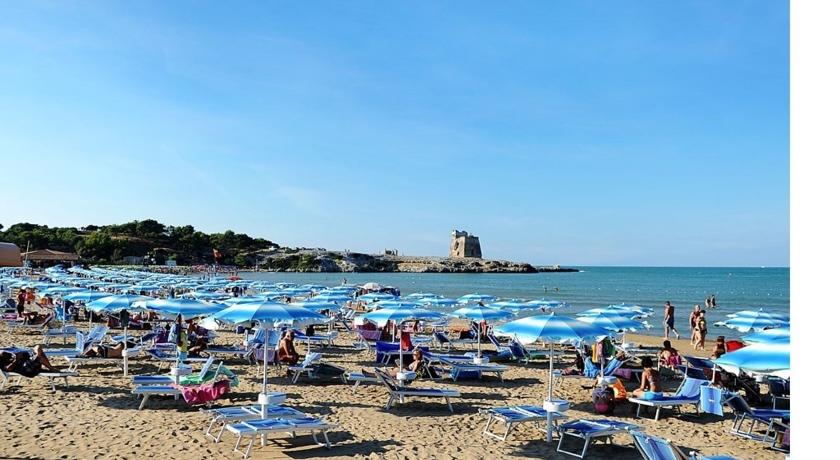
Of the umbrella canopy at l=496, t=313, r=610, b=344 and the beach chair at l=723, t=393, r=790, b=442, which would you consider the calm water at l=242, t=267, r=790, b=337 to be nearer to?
the beach chair at l=723, t=393, r=790, b=442

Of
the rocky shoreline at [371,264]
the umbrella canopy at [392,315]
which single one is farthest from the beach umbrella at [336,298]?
the rocky shoreline at [371,264]

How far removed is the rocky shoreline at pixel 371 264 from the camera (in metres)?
136

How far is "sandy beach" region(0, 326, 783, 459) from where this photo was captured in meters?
7.26

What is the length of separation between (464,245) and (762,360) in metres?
157

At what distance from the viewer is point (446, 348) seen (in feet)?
58.5

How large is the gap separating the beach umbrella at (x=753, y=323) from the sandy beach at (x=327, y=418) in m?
6.70

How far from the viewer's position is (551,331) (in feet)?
27.1

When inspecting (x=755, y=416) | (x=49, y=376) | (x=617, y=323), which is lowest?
(x=49, y=376)

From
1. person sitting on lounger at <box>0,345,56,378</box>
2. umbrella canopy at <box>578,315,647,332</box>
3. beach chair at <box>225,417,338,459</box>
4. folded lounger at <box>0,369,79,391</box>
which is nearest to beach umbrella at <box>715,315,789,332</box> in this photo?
umbrella canopy at <box>578,315,647,332</box>

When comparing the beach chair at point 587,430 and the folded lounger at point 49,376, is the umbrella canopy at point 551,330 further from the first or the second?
the folded lounger at point 49,376

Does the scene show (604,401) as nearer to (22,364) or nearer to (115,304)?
(22,364)

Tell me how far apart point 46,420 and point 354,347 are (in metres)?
9.73

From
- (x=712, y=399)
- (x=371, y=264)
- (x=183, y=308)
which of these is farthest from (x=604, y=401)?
(x=371, y=264)

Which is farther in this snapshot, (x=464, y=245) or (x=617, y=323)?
(x=464, y=245)
